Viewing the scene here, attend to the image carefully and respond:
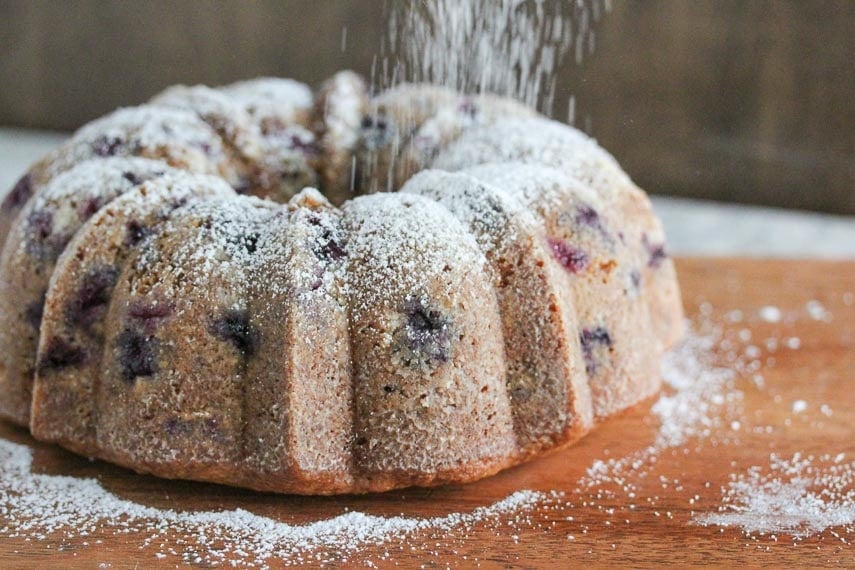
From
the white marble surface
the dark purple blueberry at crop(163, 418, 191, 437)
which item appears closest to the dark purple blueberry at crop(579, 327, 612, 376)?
the dark purple blueberry at crop(163, 418, 191, 437)

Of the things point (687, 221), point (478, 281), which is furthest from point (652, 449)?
point (687, 221)

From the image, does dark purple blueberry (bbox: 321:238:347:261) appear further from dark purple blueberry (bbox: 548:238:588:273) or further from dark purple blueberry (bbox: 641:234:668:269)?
dark purple blueberry (bbox: 641:234:668:269)

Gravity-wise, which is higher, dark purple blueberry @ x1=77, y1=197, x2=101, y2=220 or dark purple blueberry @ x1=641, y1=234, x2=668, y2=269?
dark purple blueberry @ x1=77, y1=197, x2=101, y2=220

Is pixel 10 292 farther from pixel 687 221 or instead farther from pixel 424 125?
pixel 687 221

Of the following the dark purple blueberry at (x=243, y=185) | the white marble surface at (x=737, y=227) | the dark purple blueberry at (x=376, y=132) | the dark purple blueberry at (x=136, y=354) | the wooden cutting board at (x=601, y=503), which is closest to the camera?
the wooden cutting board at (x=601, y=503)

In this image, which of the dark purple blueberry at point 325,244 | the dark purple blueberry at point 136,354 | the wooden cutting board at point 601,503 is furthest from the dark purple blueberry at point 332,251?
the wooden cutting board at point 601,503

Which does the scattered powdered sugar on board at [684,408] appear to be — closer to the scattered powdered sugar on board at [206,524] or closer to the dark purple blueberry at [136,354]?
the scattered powdered sugar on board at [206,524]
